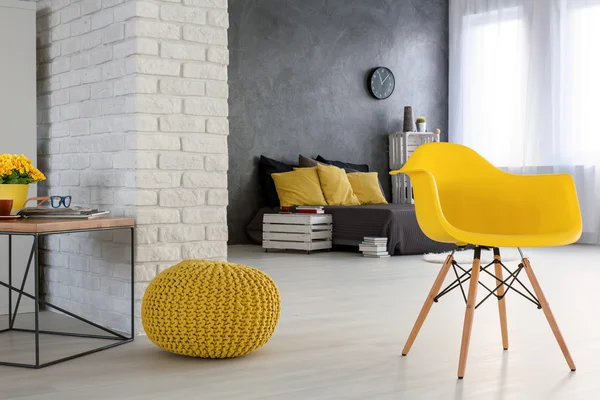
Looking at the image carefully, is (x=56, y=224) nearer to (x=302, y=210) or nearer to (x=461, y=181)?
(x=461, y=181)

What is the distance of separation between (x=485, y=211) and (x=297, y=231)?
4.30 meters

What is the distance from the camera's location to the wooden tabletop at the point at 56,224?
292cm

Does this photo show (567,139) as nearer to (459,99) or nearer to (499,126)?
(499,126)

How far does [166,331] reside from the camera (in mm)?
2971

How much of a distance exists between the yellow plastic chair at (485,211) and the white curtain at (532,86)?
5.73m

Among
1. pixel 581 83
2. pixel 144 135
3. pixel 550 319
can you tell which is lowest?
pixel 550 319

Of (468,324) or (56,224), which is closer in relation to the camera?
(468,324)

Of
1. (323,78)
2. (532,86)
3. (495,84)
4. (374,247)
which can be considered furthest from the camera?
(495,84)

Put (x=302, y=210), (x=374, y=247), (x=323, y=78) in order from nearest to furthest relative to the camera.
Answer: (x=374, y=247), (x=302, y=210), (x=323, y=78)

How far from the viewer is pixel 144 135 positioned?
134 inches

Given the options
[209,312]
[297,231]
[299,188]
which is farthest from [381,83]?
[209,312]

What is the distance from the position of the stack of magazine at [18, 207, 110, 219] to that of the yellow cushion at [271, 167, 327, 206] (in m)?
4.84

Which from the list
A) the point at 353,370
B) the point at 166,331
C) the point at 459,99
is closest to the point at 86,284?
the point at 166,331

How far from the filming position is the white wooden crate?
7465mm
